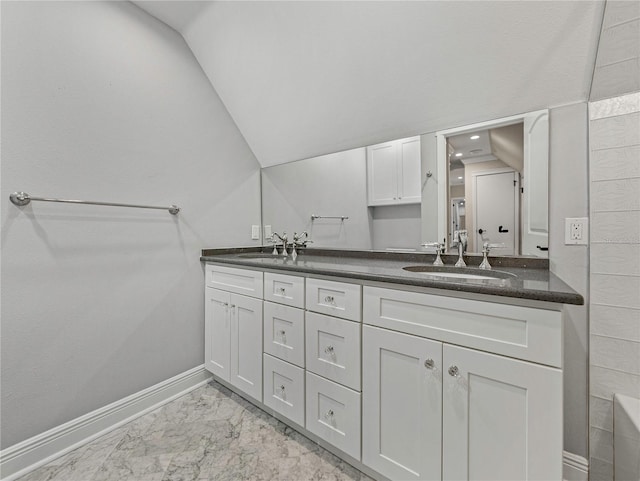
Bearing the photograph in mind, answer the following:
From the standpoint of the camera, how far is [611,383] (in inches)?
46.1

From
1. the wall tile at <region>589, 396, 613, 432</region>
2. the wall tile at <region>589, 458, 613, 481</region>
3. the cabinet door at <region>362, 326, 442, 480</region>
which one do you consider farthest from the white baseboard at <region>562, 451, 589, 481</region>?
the cabinet door at <region>362, 326, 442, 480</region>

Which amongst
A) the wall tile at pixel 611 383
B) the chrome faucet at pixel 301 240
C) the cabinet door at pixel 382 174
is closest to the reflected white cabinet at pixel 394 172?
the cabinet door at pixel 382 174

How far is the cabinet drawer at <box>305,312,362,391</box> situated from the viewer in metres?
1.26

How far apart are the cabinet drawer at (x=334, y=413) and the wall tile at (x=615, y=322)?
1.05 m

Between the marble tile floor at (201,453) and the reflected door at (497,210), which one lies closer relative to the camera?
the marble tile floor at (201,453)

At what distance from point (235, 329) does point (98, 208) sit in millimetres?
1043

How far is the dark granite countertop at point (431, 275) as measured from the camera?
2.86 ft

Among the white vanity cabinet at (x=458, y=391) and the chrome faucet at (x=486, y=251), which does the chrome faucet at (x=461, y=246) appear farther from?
the white vanity cabinet at (x=458, y=391)

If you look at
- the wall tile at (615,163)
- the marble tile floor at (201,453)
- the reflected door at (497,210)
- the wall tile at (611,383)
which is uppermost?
the wall tile at (615,163)

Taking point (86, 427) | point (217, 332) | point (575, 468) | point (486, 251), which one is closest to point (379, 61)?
point (486, 251)

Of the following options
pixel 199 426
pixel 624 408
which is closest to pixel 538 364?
pixel 624 408

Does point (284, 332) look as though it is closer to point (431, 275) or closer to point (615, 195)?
point (431, 275)

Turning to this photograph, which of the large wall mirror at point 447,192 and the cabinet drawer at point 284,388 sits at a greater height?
the large wall mirror at point 447,192

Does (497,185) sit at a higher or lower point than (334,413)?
higher
